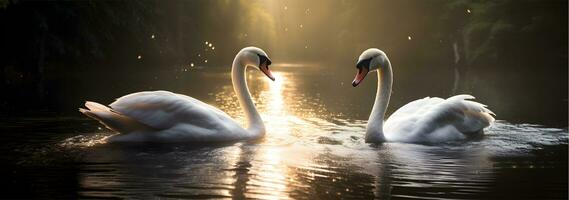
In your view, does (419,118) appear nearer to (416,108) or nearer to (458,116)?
(458,116)

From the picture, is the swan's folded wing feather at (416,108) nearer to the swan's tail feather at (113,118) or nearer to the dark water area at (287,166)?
the dark water area at (287,166)

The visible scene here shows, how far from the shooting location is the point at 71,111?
672 inches

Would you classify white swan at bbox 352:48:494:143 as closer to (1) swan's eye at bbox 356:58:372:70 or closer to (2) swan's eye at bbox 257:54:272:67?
(1) swan's eye at bbox 356:58:372:70

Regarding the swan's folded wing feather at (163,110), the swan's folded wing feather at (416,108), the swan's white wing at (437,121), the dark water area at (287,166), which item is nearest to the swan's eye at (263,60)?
the dark water area at (287,166)

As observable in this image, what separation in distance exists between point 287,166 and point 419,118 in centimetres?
330

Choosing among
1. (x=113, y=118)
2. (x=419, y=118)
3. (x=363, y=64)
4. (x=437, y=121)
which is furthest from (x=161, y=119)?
(x=437, y=121)

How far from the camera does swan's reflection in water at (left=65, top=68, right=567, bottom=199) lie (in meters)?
8.25

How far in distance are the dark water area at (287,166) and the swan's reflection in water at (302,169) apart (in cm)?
1

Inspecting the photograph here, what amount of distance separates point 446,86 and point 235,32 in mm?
45449

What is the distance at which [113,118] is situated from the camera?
1151 cm

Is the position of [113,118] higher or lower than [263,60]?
lower

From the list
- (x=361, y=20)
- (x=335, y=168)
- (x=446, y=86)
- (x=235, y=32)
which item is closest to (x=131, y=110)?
(x=335, y=168)

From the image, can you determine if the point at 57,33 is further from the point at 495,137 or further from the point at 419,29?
the point at 419,29

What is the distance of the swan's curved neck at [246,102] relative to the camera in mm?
12690
